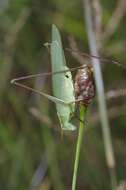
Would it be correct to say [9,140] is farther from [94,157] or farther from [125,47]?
[125,47]

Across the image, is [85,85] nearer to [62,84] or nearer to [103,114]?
[62,84]

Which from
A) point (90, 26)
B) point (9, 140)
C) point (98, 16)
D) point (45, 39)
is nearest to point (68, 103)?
point (98, 16)

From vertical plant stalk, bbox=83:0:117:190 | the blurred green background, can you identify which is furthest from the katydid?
the blurred green background

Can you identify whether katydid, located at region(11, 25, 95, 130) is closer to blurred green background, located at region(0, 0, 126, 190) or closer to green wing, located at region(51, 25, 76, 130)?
green wing, located at region(51, 25, 76, 130)

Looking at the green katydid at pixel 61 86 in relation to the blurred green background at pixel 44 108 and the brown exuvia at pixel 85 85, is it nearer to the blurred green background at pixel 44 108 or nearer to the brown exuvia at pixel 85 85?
the brown exuvia at pixel 85 85

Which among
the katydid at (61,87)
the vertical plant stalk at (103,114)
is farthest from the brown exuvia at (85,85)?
the vertical plant stalk at (103,114)
